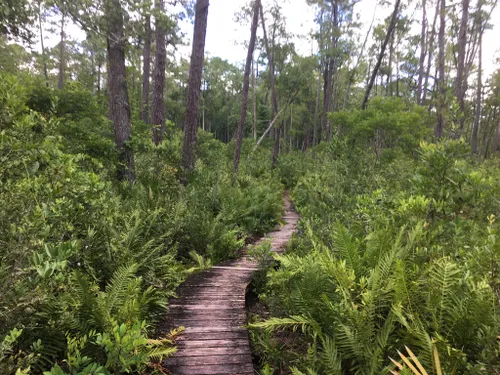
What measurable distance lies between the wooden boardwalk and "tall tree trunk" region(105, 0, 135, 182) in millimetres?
3881

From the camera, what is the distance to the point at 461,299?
2.69 metres

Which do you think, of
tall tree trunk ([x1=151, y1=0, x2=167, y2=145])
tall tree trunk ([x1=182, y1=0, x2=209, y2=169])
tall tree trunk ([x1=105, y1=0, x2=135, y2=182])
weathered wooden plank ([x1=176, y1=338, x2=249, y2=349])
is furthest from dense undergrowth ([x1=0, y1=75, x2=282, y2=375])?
tall tree trunk ([x1=151, y1=0, x2=167, y2=145])

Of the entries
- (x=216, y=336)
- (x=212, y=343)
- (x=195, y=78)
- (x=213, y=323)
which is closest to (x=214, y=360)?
(x=212, y=343)

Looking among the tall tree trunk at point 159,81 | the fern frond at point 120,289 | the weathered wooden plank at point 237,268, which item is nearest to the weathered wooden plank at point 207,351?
the fern frond at point 120,289

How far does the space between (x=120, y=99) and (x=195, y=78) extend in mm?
2328

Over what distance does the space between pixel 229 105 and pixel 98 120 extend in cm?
4075

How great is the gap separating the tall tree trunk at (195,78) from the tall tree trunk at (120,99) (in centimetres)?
186

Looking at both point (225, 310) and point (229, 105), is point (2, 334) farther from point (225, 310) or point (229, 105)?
point (229, 105)

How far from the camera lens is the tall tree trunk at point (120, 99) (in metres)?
7.28

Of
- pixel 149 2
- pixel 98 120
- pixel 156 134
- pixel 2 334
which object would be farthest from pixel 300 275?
pixel 98 120

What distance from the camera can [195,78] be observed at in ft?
30.1

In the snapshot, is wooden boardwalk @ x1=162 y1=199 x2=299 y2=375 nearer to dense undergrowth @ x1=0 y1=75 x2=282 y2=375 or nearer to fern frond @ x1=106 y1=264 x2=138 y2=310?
dense undergrowth @ x1=0 y1=75 x2=282 y2=375

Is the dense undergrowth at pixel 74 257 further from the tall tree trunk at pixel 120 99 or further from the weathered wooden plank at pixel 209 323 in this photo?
the tall tree trunk at pixel 120 99

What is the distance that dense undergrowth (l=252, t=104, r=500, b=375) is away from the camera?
99.3 inches
